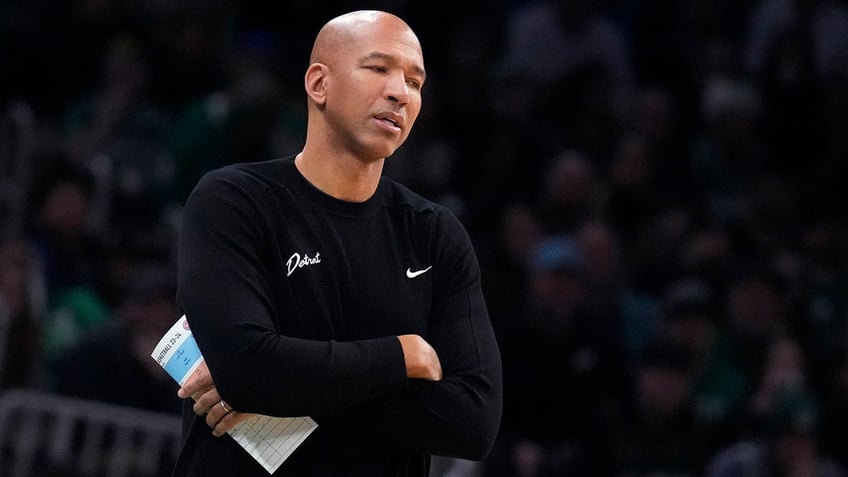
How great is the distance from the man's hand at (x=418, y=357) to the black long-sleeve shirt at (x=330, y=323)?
0.02 meters

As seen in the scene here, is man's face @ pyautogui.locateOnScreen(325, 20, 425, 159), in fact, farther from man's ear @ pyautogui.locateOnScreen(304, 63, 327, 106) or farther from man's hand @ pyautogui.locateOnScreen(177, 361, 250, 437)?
man's hand @ pyautogui.locateOnScreen(177, 361, 250, 437)

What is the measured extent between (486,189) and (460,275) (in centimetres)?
588

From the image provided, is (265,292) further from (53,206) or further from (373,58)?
(53,206)

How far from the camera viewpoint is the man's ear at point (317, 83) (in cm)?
349

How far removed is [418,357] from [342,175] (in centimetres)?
42

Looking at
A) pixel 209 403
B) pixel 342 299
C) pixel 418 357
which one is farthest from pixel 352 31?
pixel 209 403

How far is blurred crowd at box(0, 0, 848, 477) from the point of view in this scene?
25.0 feet

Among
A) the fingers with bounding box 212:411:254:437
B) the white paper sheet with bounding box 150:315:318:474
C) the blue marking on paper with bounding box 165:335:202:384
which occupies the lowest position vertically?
the white paper sheet with bounding box 150:315:318:474

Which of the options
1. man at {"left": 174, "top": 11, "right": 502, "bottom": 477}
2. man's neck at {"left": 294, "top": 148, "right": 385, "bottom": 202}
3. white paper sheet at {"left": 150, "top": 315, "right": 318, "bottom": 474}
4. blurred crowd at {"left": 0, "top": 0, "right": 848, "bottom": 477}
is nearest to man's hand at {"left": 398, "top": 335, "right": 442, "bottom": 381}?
man at {"left": 174, "top": 11, "right": 502, "bottom": 477}

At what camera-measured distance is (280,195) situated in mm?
3441

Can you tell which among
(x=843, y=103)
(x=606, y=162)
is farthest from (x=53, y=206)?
(x=843, y=103)

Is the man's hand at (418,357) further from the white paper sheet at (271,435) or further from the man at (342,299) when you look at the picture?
the white paper sheet at (271,435)

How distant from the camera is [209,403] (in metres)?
3.32

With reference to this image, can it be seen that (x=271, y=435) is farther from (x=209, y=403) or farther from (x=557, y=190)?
(x=557, y=190)
